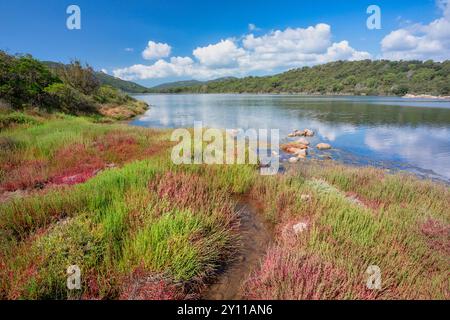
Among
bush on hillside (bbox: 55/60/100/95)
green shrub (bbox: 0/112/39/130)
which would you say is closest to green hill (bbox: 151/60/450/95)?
bush on hillside (bbox: 55/60/100/95)

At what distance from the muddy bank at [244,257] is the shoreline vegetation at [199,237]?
0.20ft

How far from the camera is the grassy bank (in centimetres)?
295

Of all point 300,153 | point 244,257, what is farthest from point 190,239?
point 300,153

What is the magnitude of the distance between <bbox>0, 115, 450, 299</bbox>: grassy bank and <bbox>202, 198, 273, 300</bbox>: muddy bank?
16 cm

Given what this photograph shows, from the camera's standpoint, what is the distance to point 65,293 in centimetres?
281

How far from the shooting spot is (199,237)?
3.99 meters

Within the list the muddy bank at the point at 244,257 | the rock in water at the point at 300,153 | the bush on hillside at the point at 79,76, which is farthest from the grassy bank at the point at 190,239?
the bush on hillside at the point at 79,76

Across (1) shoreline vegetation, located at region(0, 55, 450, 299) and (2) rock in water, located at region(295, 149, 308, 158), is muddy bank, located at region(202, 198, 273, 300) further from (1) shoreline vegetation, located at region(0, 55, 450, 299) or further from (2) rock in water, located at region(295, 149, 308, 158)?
(2) rock in water, located at region(295, 149, 308, 158)

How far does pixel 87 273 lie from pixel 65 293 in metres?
0.29

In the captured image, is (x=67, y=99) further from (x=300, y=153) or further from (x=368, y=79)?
(x=368, y=79)

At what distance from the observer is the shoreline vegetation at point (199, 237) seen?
2967mm

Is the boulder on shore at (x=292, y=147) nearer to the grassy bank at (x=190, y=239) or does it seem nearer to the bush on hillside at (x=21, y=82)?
the grassy bank at (x=190, y=239)
